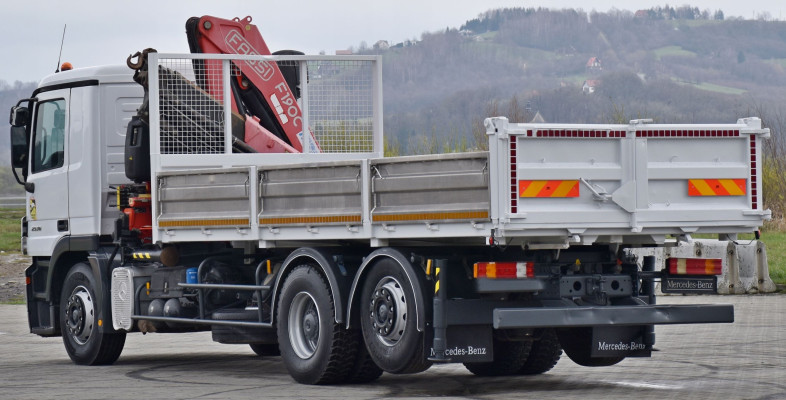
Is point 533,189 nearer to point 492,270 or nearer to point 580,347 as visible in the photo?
point 492,270

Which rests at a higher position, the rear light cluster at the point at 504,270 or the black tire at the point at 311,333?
the rear light cluster at the point at 504,270

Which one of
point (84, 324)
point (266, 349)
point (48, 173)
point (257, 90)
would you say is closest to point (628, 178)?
point (257, 90)

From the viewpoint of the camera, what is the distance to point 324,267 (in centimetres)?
1169

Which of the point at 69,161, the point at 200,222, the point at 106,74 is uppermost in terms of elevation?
the point at 106,74

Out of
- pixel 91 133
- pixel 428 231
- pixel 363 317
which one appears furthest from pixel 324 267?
pixel 91 133

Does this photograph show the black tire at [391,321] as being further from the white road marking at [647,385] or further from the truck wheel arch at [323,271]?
the white road marking at [647,385]

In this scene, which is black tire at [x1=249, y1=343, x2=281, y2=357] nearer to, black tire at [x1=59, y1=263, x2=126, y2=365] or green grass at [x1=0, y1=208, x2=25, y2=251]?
black tire at [x1=59, y1=263, x2=126, y2=365]

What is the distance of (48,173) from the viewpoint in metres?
15.3

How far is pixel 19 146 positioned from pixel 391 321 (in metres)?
6.15

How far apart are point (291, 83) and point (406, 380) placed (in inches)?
181

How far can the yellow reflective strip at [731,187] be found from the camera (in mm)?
11141

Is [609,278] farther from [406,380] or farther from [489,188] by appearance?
[406,380]

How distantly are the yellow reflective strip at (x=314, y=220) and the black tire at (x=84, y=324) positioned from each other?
3.01 metres

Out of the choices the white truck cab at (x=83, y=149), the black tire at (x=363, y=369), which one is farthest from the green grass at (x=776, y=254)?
the black tire at (x=363, y=369)
